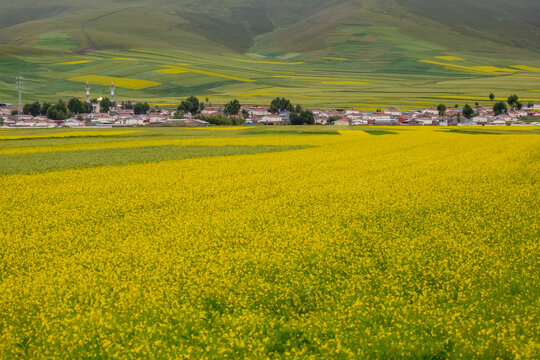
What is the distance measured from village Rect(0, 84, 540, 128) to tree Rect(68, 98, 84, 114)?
3.84ft

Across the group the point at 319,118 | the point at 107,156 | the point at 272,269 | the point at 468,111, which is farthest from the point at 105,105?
the point at 272,269

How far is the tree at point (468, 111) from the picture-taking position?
12075 centimetres

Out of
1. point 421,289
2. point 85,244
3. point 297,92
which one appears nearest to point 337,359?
point 421,289

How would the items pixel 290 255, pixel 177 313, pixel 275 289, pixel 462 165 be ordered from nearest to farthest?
1. pixel 177 313
2. pixel 275 289
3. pixel 290 255
4. pixel 462 165

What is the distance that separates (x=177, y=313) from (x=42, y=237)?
650cm

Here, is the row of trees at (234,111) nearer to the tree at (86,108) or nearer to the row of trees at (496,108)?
the tree at (86,108)

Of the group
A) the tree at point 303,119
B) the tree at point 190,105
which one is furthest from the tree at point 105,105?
the tree at point 303,119

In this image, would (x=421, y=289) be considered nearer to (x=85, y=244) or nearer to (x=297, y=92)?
(x=85, y=244)

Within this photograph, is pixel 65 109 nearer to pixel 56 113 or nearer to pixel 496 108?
pixel 56 113

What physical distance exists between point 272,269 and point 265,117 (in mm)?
111598

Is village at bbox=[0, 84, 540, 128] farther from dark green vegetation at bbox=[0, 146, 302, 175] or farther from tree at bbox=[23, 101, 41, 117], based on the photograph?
dark green vegetation at bbox=[0, 146, 302, 175]

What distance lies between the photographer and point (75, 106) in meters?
127

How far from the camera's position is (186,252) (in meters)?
12.2

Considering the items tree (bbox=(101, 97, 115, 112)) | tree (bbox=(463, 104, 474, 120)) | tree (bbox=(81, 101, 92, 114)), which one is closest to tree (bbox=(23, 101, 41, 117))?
tree (bbox=(81, 101, 92, 114))
